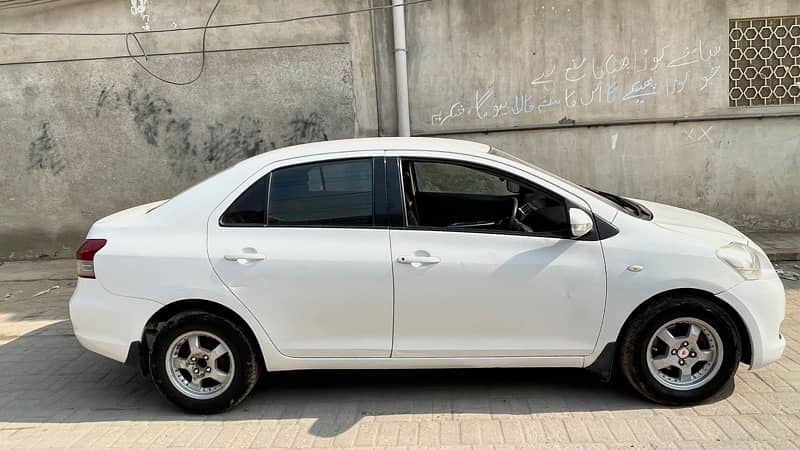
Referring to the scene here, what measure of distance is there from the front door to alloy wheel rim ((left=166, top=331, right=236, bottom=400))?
1064 millimetres

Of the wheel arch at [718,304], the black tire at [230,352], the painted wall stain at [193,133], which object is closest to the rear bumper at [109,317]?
the black tire at [230,352]

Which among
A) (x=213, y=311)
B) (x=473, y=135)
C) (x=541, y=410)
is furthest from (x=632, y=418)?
(x=473, y=135)

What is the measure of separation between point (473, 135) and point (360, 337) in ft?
16.2

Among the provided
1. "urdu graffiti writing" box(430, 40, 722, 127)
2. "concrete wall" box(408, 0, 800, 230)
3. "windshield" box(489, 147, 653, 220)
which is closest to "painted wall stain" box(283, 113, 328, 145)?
"concrete wall" box(408, 0, 800, 230)

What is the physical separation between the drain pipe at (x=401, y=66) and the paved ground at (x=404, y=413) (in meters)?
4.28

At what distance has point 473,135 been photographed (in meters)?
8.24

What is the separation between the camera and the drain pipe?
310 inches

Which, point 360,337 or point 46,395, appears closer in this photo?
point 360,337

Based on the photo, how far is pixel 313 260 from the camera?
377 centimetres

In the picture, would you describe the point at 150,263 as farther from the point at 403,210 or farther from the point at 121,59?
the point at 121,59

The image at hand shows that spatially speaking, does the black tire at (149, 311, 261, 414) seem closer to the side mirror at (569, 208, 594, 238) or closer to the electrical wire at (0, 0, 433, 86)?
the side mirror at (569, 208, 594, 238)

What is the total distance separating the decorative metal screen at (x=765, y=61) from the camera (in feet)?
26.3

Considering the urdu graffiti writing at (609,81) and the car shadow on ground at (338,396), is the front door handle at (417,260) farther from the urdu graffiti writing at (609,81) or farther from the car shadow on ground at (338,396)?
the urdu graffiti writing at (609,81)

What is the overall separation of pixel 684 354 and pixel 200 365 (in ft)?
9.59
